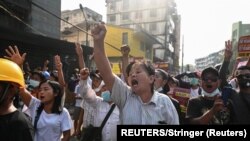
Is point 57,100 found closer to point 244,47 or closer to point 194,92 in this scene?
point 194,92

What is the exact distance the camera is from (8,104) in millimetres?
2902

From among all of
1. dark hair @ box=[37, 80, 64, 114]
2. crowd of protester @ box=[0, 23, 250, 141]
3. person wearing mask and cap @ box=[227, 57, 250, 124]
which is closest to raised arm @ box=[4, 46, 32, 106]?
crowd of protester @ box=[0, 23, 250, 141]

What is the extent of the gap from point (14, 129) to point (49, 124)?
1693 mm

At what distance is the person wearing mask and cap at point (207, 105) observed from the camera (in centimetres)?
404

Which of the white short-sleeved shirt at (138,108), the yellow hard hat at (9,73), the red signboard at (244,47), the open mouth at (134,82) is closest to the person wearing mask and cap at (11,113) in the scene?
the yellow hard hat at (9,73)

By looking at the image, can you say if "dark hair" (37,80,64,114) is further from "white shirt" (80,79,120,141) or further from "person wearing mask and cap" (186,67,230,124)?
"person wearing mask and cap" (186,67,230,124)

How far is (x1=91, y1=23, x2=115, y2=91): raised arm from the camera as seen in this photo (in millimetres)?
3061

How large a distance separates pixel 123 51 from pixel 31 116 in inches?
60.0

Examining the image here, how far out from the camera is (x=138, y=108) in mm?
3172

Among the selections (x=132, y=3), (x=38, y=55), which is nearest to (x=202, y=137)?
(x=38, y=55)

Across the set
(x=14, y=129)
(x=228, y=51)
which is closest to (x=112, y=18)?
(x=228, y=51)

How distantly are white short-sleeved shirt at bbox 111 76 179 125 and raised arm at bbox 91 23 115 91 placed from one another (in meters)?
0.07

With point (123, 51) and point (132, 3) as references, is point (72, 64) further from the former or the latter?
point (132, 3)

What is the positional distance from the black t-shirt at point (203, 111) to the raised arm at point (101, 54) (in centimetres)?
154
